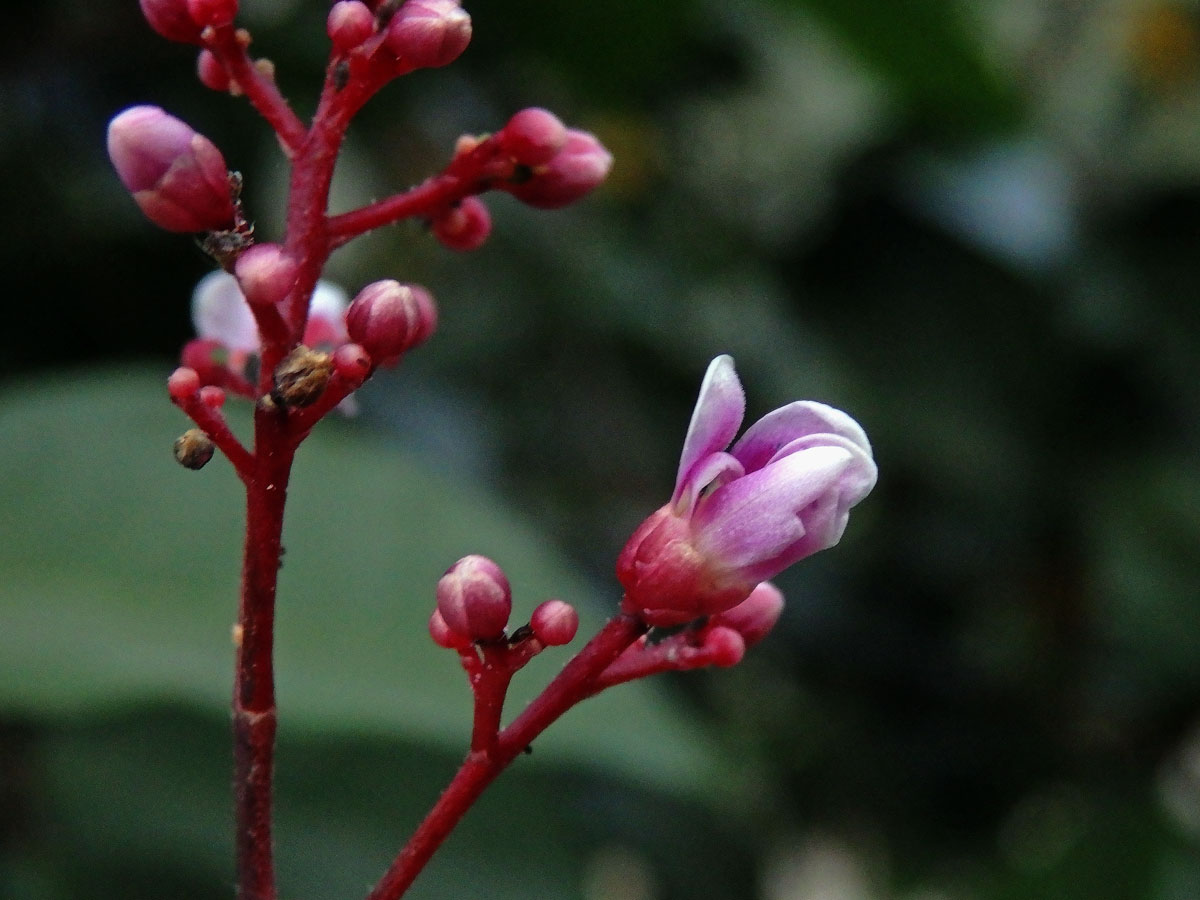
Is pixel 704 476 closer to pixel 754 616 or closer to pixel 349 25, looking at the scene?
pixel 754 616

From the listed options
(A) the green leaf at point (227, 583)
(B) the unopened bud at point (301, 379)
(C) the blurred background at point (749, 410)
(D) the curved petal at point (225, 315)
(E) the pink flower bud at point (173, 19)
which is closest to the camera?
(B) the unopened bud at point (301, 379)

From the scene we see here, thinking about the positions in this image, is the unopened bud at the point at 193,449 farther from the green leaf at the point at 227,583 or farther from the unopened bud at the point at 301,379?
the green leaf at the point at 227,583

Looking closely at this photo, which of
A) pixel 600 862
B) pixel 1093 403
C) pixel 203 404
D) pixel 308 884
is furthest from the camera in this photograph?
pixel 1093 403

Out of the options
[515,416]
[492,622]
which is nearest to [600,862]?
[515,416]

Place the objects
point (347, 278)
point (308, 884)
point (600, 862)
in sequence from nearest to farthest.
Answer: point (308, 884)
point (600, 862)
point (347, 278)

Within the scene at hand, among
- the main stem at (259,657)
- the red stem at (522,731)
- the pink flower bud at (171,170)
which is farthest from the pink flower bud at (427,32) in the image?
the red stem at (522,731)

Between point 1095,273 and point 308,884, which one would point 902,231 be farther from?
point 308,884

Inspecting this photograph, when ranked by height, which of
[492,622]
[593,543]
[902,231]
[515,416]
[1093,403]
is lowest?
[593,543]
